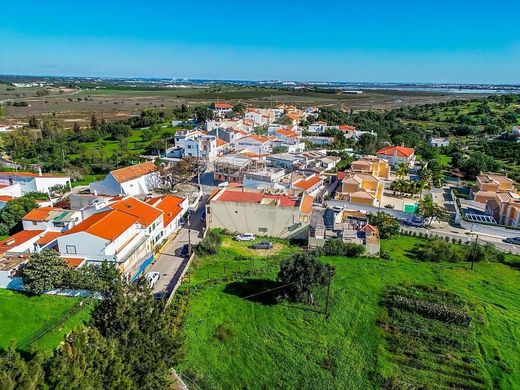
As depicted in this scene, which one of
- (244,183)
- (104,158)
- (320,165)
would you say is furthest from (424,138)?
(104,158)

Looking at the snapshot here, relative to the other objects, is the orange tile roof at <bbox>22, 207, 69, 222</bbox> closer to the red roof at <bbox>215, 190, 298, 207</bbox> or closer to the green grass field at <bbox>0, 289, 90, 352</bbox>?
the green grass field at <bbox>0, 289, 90, 352</bbox>

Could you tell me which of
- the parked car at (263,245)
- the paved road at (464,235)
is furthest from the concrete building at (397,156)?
the parked car at (263,245)

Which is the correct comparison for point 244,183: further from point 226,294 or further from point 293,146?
point 293,146

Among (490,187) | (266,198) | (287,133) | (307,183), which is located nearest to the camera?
(266,198)

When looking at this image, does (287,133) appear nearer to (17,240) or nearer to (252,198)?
(252,198)

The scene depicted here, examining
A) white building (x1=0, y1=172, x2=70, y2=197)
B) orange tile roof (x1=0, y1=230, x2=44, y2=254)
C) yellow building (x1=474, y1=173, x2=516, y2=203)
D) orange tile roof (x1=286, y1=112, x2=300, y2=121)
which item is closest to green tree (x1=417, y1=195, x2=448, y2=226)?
yellow building (x1=474, y1=173, x2=516, y2=203)

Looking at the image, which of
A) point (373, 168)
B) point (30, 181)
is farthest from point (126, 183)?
point (373, 168)

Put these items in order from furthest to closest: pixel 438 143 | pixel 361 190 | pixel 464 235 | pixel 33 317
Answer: pixel 438 143
pixel 361 190
pixel 464 235
pixel 33 317
